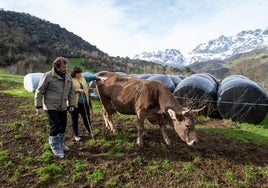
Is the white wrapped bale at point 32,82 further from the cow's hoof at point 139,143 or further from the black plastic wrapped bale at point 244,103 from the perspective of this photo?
the cow's hoof at point 139,143

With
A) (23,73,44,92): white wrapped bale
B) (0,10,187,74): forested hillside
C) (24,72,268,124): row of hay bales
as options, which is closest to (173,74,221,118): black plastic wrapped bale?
(24,72,268,124): row of hay bales

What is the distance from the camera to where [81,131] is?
1007 cm

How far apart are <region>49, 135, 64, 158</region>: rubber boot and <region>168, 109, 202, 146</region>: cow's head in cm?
272

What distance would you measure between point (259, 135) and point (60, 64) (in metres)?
7.46

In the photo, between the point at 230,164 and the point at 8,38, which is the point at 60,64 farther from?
the point at 8,38

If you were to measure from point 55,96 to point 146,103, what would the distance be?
2.28 metres

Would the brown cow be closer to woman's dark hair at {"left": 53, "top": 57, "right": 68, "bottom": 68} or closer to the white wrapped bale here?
woman's dark hair at {"left": 53, "top": 57, "right": 68, "bottom": 68}

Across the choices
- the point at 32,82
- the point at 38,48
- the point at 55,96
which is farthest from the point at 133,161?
the point at 38,48

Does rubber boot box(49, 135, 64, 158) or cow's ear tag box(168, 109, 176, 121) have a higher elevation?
cow's ear tag box(168, 109, 176, 121)

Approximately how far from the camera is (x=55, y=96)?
25.3 feet

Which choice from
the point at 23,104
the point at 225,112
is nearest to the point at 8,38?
the point at 23,104

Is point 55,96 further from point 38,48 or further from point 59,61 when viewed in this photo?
point 38,48

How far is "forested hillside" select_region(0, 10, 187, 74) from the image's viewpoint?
54416 mm

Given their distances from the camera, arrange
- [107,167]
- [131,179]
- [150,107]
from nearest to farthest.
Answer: [131,179], [107,167], [150,107]
